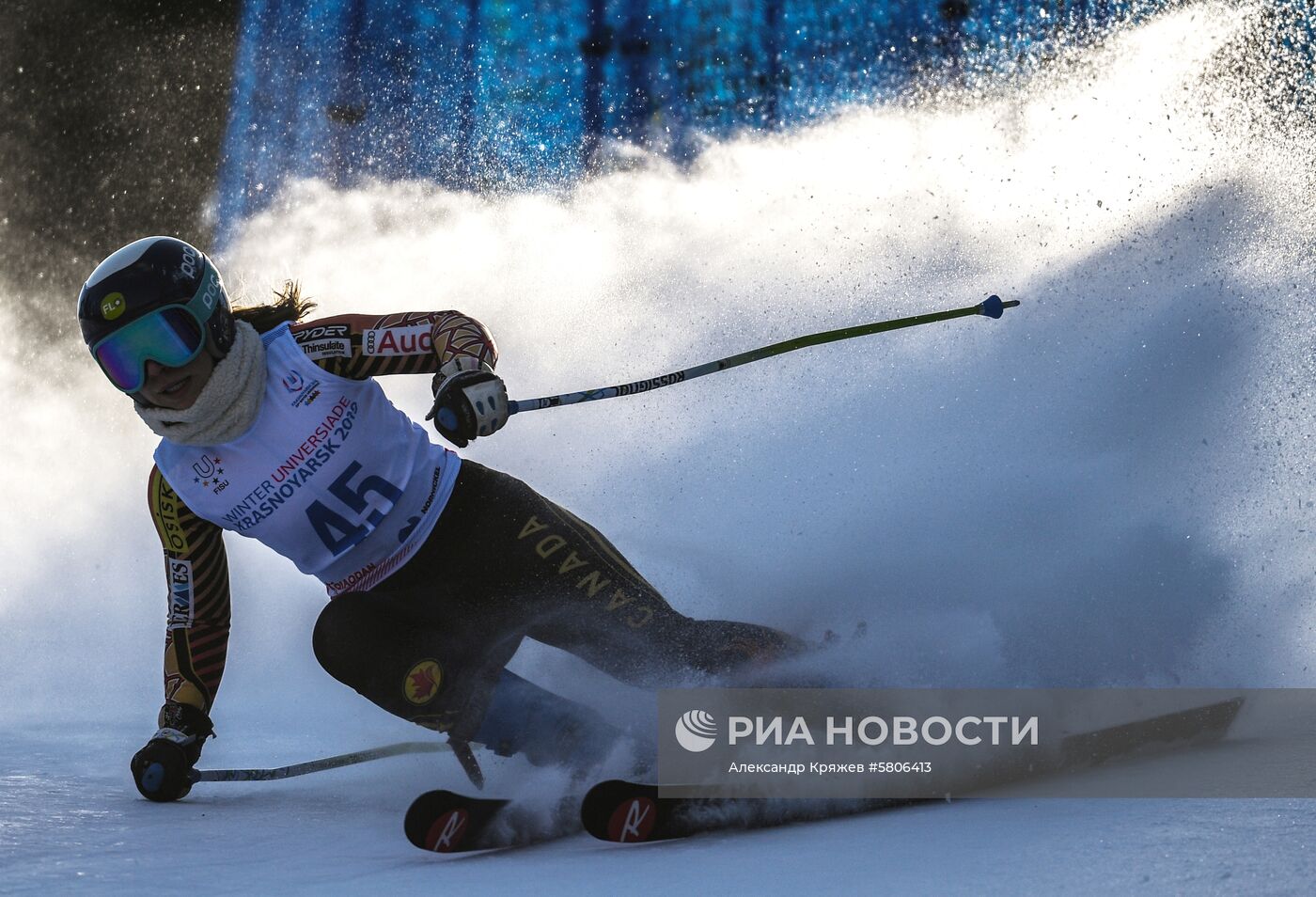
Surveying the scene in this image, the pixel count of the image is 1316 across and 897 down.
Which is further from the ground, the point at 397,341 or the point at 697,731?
the point at 397,341

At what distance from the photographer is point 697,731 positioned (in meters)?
1.92

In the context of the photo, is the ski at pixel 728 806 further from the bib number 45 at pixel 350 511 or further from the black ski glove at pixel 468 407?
the bib number 45 at pixel 350 511

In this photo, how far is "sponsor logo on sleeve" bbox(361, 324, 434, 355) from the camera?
2.14 m

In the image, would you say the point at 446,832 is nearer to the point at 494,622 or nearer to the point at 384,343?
the point at 494,622

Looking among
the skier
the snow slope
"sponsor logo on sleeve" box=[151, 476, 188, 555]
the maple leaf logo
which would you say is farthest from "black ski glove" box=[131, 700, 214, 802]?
the maple leaf logo

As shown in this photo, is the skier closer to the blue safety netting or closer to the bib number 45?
the bib number 45

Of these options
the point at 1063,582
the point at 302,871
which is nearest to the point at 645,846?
the point at 302,871

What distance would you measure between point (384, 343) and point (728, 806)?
1017 millimetres

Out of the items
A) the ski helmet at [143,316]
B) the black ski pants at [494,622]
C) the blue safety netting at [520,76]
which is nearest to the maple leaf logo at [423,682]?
the black ski pants at [494,622]

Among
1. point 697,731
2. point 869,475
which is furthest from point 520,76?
point 697,731

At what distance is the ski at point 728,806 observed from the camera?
66.9 inches

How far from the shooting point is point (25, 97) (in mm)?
6648
